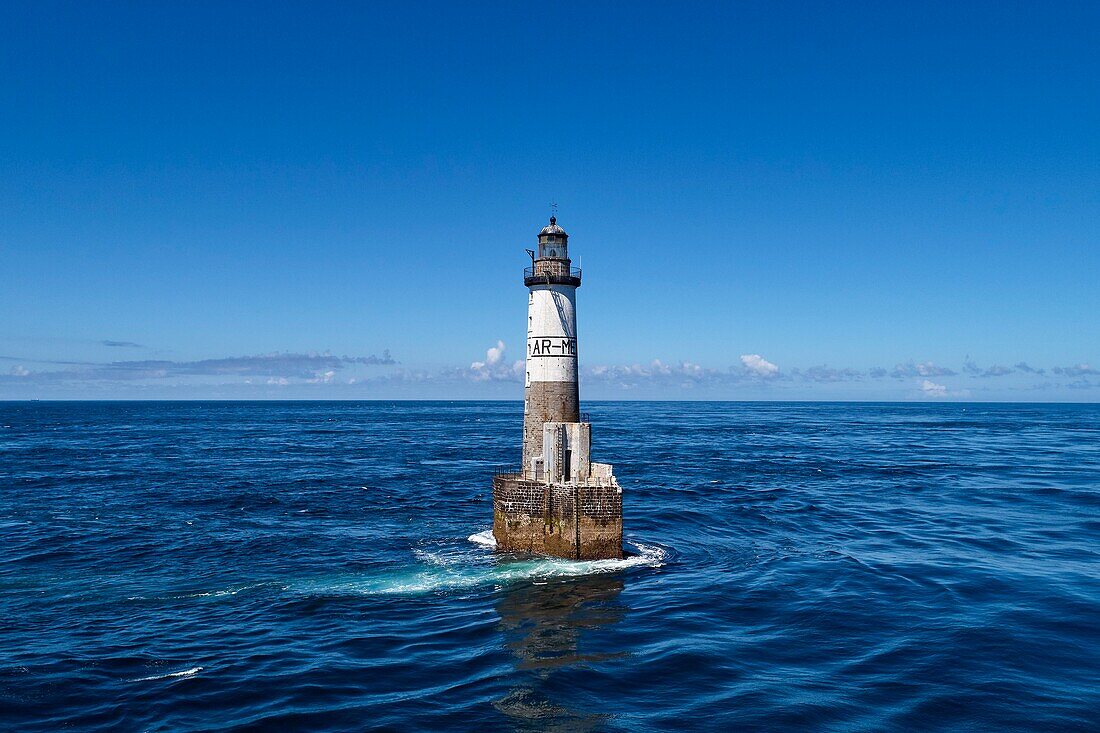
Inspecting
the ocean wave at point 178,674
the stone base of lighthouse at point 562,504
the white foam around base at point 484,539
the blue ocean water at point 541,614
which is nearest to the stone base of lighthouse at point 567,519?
the stone base of lighthouse at point 562,504

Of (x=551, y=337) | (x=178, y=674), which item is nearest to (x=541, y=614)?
(x=178, y=674)

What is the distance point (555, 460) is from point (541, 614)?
8.58 meters

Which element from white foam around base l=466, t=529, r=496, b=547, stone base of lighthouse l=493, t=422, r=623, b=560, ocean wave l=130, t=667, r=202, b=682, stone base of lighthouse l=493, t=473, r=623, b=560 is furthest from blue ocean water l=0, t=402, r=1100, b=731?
stone base of lighthouse l=493, t=422, r=623, b=560

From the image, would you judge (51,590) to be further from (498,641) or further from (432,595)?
(498,641)

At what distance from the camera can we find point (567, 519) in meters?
34.0

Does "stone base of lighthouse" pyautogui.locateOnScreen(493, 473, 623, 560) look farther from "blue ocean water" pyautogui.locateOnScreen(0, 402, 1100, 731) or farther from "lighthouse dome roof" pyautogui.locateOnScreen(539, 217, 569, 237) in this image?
"lighthouse dome roof" pyautogui.locateOnScreen(539, 217, 569, 237)

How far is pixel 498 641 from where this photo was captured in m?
25.2

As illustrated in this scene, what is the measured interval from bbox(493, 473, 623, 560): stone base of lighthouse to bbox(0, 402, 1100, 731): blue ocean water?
0.86 metres

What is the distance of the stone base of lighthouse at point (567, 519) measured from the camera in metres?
33.9

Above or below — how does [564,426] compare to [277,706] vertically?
above

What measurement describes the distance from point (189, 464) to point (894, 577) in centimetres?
6907

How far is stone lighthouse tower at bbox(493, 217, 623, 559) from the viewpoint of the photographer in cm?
3406

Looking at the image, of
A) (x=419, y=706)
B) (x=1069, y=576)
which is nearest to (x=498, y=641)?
(x=419, y=706)

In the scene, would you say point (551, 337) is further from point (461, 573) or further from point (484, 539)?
point (484, 539)
